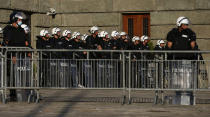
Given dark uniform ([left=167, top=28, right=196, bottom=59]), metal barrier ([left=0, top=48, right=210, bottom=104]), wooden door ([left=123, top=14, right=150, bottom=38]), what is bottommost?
metal barrier ([left=0, top=48, right=210, bottom=104])

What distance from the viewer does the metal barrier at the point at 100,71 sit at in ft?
46.5

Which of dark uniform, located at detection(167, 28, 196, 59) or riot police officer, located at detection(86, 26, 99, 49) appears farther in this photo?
riot police officer, located at detection(86, 26, 99, 49)

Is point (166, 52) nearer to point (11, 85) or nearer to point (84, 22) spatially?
point (11, 85)

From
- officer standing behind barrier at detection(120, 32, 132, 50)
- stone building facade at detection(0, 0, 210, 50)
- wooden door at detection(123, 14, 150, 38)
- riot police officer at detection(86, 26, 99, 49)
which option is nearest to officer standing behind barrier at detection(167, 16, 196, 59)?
riot police officer at detection(86, 26, 99, 49)

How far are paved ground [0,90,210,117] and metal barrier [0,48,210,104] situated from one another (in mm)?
429

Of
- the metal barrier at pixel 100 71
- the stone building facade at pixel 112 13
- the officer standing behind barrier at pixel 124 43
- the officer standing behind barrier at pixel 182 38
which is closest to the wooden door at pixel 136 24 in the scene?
the stone building facade at pixel 112 13

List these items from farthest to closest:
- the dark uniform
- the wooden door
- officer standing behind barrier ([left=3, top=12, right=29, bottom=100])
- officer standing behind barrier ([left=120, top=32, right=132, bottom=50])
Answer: the wooden door, officer standing behind barrier ([left=120, top=32, right=132, bottom=50]), officer standing behind barrier ([left=3, top=12, right=29, bottom=100]), the dark uniform

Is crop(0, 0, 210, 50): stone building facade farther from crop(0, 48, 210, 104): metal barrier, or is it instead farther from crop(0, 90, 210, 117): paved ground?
crop(0, 90, 210, 117): paved ground

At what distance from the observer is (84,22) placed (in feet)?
84.7

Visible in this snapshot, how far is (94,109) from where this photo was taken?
13125 mm

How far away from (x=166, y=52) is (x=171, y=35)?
0.65 metres

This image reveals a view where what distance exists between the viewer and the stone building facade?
24.2 m

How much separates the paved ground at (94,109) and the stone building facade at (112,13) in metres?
9.98

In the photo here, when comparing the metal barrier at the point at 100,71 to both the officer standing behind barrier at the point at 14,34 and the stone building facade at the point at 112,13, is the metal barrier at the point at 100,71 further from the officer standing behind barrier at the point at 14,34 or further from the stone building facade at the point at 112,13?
Answer: the stone building facade at the point at 112,13
